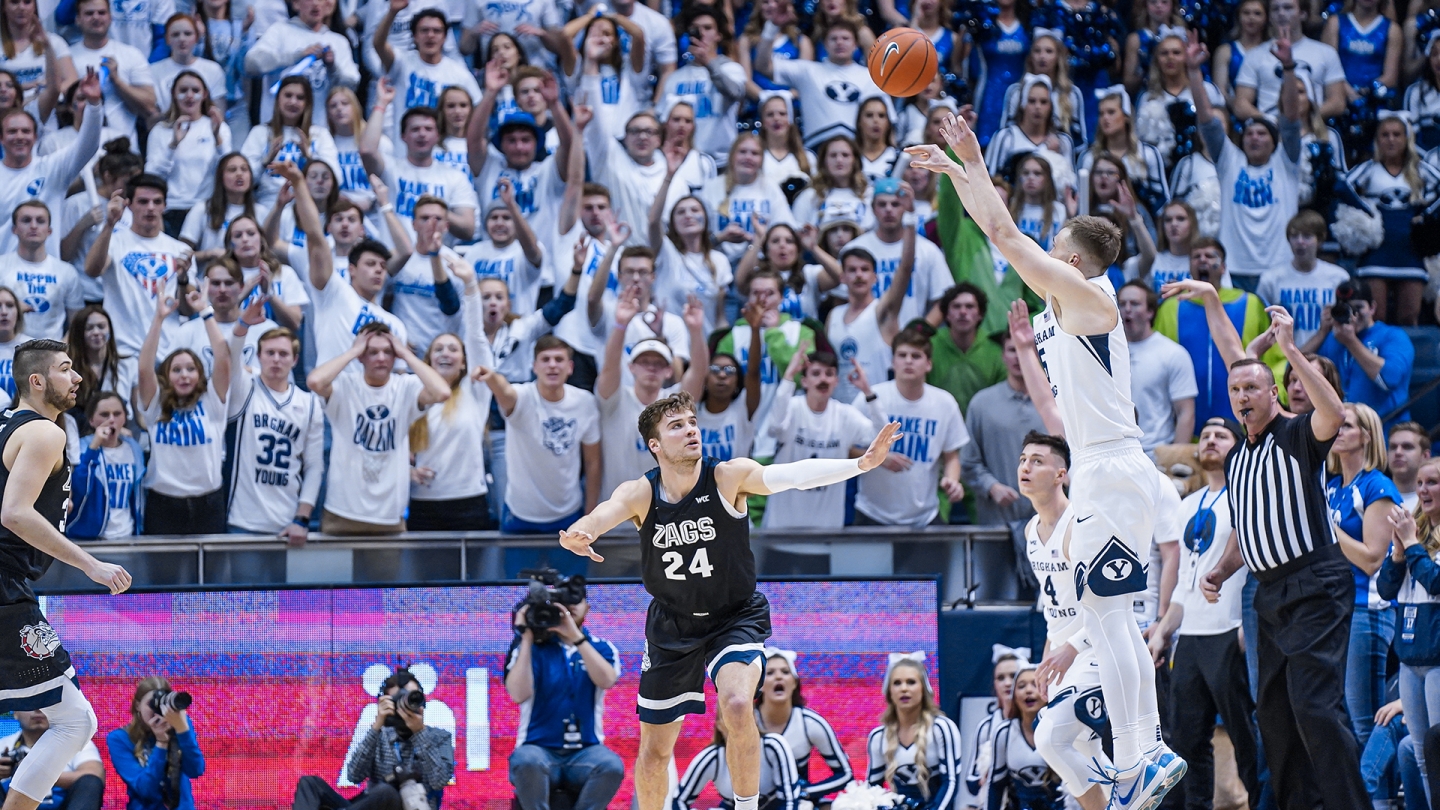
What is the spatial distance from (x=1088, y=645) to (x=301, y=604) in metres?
5.56

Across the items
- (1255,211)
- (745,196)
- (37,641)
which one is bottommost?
(37,641)

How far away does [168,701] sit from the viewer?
33.4 ft

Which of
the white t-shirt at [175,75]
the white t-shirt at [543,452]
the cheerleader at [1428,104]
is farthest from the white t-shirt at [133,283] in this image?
the cheerleader at [1428,104]

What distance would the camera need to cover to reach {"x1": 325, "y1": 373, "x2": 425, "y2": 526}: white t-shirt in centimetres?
1182

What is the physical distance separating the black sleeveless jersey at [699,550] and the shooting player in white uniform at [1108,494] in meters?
1.74

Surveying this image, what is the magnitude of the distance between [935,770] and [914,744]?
8.4 inches

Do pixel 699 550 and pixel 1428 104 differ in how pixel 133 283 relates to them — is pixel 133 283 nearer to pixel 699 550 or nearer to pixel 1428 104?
pixel 699 550

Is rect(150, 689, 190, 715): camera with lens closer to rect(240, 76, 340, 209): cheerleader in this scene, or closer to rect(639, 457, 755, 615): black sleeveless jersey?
rect(639, 457, 755, 615): black sleeveless jersey

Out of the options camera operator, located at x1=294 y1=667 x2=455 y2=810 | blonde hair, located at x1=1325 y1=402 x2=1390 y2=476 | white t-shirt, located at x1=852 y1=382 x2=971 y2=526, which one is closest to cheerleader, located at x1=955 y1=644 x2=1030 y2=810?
white t-shirt, located at x1=852 y1=382 x2=971 y2=526

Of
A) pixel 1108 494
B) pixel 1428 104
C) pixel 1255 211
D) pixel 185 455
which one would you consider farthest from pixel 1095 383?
pixel 1428 104

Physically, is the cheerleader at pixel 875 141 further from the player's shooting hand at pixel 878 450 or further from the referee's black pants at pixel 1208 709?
the player's shooting hand at pixel 878 450

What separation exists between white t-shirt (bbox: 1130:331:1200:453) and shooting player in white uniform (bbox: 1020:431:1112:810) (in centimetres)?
417

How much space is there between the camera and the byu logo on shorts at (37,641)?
816cm

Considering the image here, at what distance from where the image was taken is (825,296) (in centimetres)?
1355
